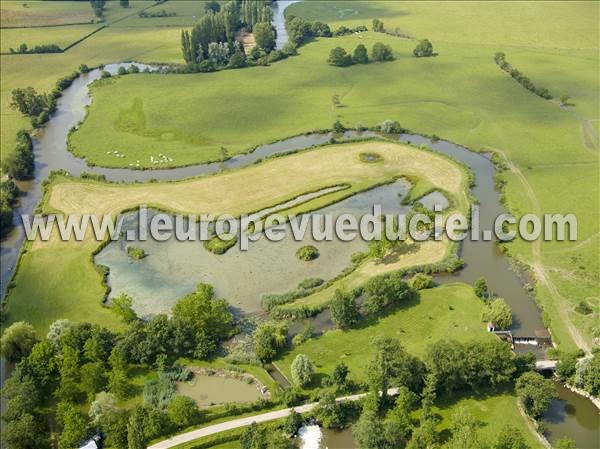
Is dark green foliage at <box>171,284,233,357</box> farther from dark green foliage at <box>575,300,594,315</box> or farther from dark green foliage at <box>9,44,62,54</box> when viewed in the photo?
dark green foliage at <box>9,44,62,54</box>

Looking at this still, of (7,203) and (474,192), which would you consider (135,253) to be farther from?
(474,192)

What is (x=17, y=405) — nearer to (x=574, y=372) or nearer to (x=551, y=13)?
(x=574, y=372)

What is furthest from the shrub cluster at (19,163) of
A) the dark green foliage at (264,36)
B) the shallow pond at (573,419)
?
the shallow pond at (573,419)

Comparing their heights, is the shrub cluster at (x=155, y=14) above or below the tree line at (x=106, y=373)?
above

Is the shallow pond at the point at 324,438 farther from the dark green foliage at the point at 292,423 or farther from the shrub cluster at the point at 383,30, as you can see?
the shrub cluster at the point at 383,30

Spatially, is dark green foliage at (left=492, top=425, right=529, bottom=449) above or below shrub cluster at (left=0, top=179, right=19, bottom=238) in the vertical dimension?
below

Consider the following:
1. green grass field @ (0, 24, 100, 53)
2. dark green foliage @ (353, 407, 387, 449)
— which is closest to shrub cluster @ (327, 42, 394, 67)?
green grass field @ (0, 24, 100, 53)

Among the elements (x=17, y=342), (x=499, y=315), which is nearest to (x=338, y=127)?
(x=499, y=315)
